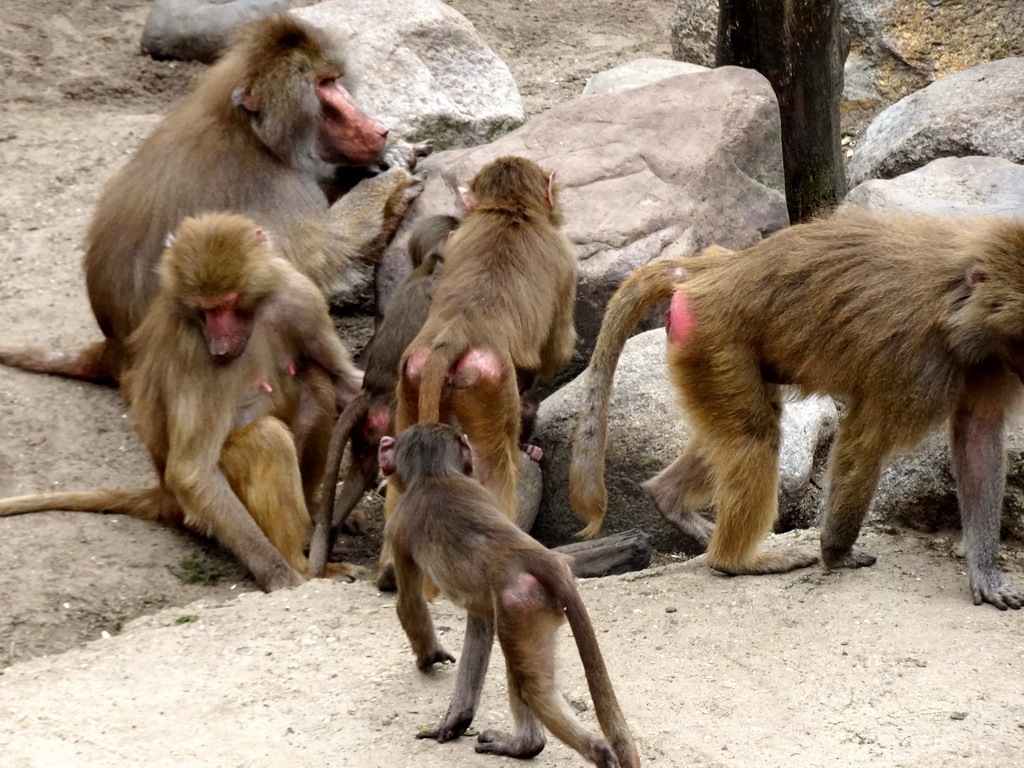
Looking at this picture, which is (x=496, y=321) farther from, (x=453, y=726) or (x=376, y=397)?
(x=453, y=726)

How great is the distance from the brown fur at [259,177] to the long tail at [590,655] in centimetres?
314

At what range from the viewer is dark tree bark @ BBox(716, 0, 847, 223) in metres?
6.68

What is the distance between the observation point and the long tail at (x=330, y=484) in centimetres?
514

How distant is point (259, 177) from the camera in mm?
6047

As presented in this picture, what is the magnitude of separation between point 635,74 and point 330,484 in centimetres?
407

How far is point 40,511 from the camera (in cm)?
543

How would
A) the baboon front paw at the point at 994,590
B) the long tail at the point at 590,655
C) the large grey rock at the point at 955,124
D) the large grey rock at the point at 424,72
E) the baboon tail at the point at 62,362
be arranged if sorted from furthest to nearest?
the large grey rock at the point at 424,72, the large grey rock at the point at 955,124, the baboon tail at the point at 62,362, the baboon front paw at the point at 994,590, the long tail at the point at 590,655

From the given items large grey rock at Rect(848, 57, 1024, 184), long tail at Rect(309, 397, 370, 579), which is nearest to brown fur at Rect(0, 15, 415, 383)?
long tail at Rect(309, 397, 370, 579)

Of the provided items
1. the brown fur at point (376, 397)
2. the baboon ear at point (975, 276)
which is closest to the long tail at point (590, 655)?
the baboon ear at point (975, 276)

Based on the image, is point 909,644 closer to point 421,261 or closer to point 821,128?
point 421,261

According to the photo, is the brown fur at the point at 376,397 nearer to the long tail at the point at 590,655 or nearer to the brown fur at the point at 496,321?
the brown fur at the point at 496,321

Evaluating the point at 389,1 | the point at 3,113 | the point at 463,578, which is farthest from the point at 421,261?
the point at 3,113

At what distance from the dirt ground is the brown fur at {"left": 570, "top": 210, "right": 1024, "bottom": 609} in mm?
280

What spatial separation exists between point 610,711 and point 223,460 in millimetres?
2530
